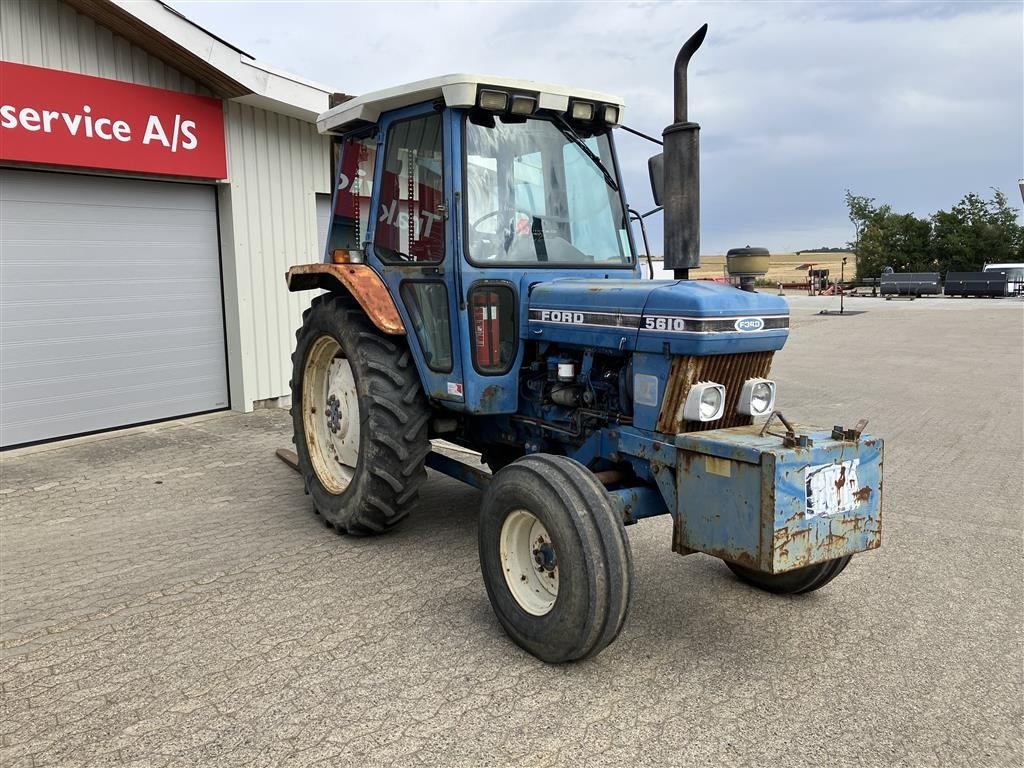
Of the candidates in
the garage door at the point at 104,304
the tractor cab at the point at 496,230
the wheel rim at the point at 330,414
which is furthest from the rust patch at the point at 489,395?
the garage door at the point at 104,304

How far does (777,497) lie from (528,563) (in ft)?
3.68

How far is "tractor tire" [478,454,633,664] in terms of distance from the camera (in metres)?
3.07

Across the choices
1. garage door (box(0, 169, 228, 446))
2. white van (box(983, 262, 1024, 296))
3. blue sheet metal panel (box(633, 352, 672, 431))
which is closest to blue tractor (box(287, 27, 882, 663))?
blue sheet metal panel (box(633, 352, 672, 431))

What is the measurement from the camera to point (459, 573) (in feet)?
14.1

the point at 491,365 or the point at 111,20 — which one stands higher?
the point at 111,20

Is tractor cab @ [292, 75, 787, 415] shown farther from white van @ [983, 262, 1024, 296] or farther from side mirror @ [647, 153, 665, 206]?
white van @ [983, 262, 1024, 296]

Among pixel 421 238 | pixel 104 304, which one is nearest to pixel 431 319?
pixel 421 238

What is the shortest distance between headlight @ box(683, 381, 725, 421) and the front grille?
0.04 metres

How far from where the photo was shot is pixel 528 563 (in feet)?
11.6

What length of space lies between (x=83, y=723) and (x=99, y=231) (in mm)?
5741

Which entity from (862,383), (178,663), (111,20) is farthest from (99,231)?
(862,383)

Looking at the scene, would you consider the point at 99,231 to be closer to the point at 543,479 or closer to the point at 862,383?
the point at 543,479

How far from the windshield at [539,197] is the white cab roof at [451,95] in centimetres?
15

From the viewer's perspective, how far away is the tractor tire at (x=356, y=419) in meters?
4.41
